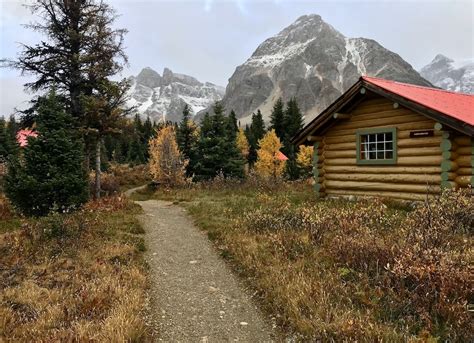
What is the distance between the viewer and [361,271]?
634cm

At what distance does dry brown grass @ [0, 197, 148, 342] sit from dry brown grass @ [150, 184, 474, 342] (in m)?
2.23

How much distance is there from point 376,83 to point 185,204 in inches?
393

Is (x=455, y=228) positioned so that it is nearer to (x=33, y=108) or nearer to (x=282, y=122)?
(x=33, y=108)

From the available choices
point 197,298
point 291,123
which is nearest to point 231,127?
point 291,123

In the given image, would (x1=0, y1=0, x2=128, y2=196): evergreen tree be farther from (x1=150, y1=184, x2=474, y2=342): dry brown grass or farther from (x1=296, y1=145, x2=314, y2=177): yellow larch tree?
(x1=296, y1=145, x2=314, y2=177): yellow larch tree

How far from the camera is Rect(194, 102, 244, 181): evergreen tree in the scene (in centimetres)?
3112

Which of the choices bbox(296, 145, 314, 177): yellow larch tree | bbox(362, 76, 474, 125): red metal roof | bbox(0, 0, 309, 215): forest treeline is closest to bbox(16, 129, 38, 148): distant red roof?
bbox(0, 0, 309, 215): forest treeline

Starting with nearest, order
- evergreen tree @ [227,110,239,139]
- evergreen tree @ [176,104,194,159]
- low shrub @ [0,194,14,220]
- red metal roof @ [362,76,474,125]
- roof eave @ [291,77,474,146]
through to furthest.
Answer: roof eave @ [291,77,474,146] → red metal roof @ [362,76,474,125] → low shrub @ [0,194,14,220] → evergreen tree @ [227,110,239,139] → evergreen tree @ [176,104,194,159]

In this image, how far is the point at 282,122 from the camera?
60125 mm

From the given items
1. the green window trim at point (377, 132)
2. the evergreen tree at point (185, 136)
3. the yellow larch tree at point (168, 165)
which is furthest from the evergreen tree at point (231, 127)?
the green window trim at point (377, 132)

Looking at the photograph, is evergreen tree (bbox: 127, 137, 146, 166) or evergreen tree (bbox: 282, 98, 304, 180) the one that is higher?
evergreen tree (bbox: 282, 98, 304, 180)

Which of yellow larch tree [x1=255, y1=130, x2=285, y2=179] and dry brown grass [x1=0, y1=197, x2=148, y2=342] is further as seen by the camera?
yellow larch tree [x1=255, y1=130, x2=285, y2=179]

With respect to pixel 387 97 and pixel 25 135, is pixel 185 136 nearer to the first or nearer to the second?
pixel 25 135

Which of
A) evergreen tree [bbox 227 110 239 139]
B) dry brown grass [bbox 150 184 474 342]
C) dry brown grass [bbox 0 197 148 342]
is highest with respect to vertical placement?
evergreen tree [bbox 227 110 239 139]
